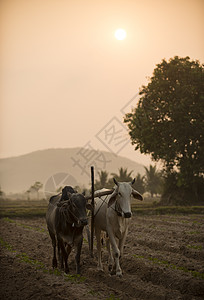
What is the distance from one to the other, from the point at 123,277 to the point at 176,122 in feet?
88.2

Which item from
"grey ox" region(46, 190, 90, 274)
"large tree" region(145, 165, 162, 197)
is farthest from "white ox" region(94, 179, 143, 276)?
"large tree" region(145, 165, 162, 197)

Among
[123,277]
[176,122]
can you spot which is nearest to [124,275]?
[123,277]

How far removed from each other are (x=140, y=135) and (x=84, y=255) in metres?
24.9

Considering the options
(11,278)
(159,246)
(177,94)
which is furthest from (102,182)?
(11,278)

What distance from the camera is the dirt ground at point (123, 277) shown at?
7922 millimetres

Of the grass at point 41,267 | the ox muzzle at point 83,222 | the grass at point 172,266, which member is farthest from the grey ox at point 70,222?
the grass at point 172,266

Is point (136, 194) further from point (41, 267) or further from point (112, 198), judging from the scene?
point (41, 267)

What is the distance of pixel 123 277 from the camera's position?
9289mm

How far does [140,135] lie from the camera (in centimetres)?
3678

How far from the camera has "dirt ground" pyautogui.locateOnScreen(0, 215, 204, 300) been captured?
26.0 ft

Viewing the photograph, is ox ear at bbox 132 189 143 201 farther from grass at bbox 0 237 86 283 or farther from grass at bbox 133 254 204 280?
grass at bbox 0 237 86 283

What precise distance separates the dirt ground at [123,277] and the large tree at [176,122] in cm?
2077

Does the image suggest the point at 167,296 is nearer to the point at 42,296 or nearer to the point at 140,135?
the point at 42,296

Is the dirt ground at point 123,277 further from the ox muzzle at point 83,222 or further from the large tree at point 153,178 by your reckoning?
the large tree at point 153,178
